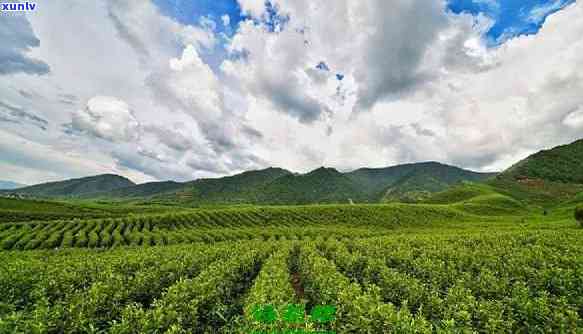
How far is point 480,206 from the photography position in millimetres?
86562

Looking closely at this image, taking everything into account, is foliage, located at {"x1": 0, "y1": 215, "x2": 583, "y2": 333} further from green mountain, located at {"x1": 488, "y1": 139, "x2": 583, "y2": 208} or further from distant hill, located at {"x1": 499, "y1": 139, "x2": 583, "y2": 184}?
distant hill, located at {"x1": 499, "y1": 139, "x2": 583, "y2": 184}

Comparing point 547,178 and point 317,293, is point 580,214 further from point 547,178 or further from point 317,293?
point 547,178

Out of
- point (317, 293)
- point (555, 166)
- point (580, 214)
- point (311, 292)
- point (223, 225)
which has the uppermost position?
point (555, 166)

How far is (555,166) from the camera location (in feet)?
541

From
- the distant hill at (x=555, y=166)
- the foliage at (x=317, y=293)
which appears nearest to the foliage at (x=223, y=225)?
the foliage at (x=317, y=293)

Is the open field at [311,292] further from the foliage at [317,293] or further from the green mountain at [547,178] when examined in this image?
the green mountain at [547,178]

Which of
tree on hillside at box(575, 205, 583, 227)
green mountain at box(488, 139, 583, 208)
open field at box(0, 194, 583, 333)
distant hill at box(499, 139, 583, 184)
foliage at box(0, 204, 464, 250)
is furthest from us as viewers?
distant hill at box(499, 139, 583, 184)

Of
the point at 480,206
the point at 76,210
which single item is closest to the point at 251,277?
the point at 480,206

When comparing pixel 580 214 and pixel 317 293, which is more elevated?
pixel 580 214

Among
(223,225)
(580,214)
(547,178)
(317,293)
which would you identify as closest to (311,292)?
(317,293)

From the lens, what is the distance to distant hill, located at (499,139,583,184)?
151250 millimetres

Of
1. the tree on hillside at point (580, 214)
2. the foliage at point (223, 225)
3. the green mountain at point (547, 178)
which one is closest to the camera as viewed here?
the tree on hillside at point (580, 214)

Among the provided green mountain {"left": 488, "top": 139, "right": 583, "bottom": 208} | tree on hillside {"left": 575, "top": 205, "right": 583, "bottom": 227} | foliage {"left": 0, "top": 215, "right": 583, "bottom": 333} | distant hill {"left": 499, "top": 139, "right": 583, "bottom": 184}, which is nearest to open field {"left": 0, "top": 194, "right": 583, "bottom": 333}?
foliage {"left": 0, "top": 215, "right": 583, "bottom": 333}

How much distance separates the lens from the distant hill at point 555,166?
151 metres
